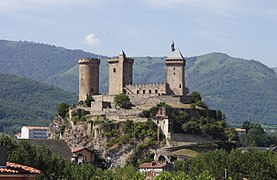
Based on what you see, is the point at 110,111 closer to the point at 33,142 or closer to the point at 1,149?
the point at 33,142

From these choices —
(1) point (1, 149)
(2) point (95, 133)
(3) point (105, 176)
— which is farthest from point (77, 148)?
(1) point (1, 149)

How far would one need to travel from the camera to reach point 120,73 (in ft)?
395

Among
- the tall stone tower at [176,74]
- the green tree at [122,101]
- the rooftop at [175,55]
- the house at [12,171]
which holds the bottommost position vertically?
the house at [12,171]

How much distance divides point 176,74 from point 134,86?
6271 millimetres

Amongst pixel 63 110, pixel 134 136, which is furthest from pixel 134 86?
pixel 63 110

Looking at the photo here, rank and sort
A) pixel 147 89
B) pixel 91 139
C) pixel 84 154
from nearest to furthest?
1. pixel 84 154
2. pixel 91 139
3. pixel 147 89

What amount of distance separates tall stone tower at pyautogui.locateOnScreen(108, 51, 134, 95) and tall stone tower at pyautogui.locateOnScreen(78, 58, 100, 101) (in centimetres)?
405

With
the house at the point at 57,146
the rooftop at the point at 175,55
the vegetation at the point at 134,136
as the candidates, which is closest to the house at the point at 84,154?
the house at the point at 57,146

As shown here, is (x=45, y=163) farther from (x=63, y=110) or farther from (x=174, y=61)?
(x=63, y=110)

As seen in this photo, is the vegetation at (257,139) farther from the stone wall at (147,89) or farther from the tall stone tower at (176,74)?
the stone wall at (147,89)

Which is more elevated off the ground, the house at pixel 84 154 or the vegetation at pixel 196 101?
the vegetation at pixel 196 101

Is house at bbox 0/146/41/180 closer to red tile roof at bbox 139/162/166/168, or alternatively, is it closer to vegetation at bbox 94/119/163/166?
red tile roof at bbox 139/162/166/168

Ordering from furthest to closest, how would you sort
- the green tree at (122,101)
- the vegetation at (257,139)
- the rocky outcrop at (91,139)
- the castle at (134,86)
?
the vegetation at (257,139) → the castle at (134,86) → the green tree at (122,101) → the rocky outcrop at (91,139)

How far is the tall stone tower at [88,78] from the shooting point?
12394cm
